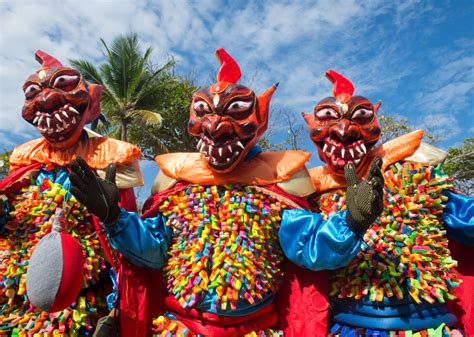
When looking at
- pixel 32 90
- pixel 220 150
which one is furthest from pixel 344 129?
pixel 32 90

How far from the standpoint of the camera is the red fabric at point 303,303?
2123mm

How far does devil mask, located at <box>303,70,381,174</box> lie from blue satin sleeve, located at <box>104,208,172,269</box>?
40.5 inches

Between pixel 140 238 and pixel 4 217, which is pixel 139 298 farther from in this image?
pixel 4 217

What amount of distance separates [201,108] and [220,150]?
0.26 meters

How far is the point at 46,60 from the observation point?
2492 millimetres

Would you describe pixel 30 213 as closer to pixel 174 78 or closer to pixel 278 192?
pixel 278 192

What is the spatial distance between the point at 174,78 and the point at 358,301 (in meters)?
11.5

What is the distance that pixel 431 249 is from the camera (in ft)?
6.89

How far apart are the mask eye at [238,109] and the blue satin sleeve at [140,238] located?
0.72 meters

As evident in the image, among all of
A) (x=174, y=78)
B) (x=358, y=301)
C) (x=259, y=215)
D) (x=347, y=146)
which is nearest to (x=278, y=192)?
(x=259, y=215)

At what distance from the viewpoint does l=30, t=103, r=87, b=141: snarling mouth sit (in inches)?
89.7

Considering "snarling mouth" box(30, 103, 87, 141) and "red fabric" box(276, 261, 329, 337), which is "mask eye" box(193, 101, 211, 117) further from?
"red fabric" box(276, 261, 329, 337)

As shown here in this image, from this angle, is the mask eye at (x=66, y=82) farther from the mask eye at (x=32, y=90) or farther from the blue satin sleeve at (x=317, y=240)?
the blue satin sleeve at (x=317, y=240)

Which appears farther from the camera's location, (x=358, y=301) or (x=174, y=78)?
(x=174, y=78)
